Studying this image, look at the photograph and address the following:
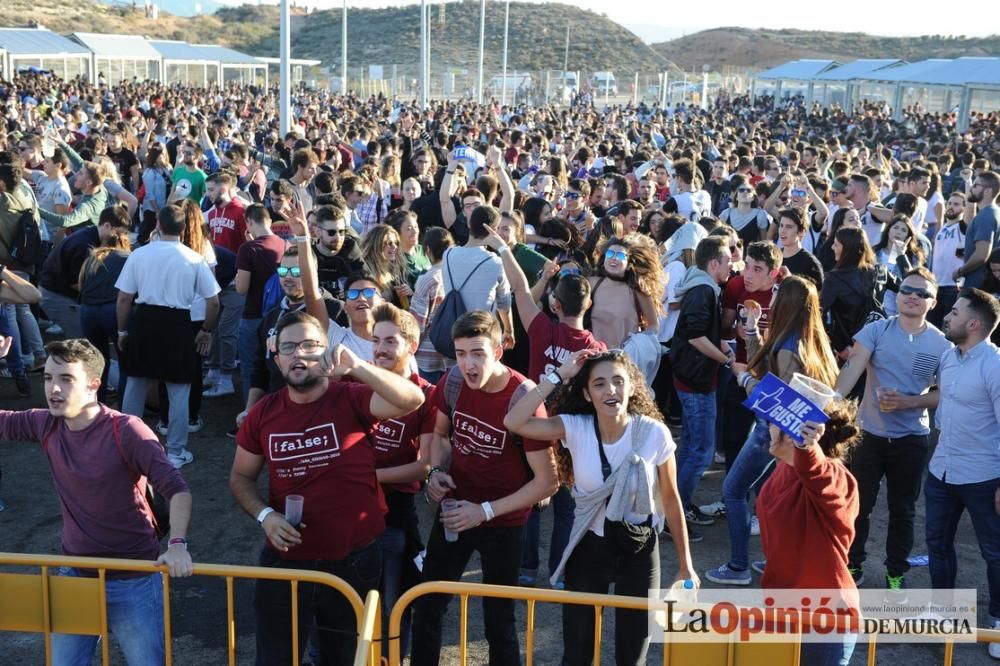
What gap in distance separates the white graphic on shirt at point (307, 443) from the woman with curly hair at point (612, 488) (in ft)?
2.43

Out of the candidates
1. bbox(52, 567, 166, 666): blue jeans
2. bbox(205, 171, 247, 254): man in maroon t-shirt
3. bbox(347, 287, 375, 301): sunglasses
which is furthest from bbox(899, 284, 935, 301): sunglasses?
bbox(205, 171, 247, 254): man in maroon t-shirt

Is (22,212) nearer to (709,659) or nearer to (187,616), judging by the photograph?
(187,616)

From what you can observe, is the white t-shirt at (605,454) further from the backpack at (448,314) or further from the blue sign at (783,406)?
the backpack at (448,314)

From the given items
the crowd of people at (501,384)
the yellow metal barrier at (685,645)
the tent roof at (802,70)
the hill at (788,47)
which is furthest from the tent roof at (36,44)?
the hill at (788,47)

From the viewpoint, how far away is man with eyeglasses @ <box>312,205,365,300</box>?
6.74m

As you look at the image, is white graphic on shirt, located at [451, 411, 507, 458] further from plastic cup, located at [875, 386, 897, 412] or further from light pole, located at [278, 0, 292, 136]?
light pole, located at [278, 0, 292, 136]

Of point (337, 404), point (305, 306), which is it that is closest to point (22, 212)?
point (305, 306)

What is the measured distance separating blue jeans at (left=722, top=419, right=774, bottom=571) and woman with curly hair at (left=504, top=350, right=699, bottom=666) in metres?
1.59

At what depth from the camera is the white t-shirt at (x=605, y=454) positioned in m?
3.95

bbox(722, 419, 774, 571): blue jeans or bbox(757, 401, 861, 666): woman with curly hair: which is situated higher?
bbox(757, 401, 861, 666): woman with curly hair

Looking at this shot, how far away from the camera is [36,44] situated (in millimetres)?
41844

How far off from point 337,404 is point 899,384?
315 centimetres

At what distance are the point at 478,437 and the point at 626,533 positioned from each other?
0.78 m

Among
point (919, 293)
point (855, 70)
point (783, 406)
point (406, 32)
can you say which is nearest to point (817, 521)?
point (783, 406)
